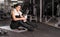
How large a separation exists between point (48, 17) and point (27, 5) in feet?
4.06

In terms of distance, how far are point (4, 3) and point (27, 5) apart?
133cm

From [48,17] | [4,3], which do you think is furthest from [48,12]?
[4,3]

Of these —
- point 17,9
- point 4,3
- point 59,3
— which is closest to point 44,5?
point 59,3

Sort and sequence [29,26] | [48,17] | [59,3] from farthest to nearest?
[48,17]
[59,3]
[29,26]

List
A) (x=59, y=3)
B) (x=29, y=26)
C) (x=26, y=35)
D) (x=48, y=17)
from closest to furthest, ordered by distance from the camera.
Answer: (x=26, y=35) → (x=29, y=26) → (x=59, y=3) → (x=48, y=17)

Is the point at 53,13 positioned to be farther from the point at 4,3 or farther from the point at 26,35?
the point at 26,35

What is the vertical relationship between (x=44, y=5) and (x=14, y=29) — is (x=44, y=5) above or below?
above

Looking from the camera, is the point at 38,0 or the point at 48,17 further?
the point at 38,0

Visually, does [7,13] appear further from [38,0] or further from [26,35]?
[26,35]

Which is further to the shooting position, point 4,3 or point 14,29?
point 4,3

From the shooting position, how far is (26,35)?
5.14 meters

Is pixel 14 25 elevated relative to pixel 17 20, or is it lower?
lower


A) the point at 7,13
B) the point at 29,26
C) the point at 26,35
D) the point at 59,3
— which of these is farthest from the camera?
the point at 7,13

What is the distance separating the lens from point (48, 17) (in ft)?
27.6
